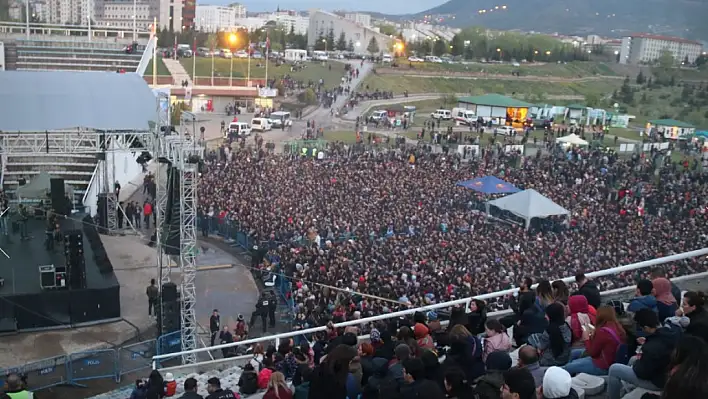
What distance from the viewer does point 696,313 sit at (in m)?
5.06

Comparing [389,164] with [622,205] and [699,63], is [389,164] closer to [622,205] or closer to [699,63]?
[622,205]

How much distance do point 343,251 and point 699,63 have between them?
91.8 metres

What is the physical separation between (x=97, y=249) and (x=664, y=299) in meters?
13.3

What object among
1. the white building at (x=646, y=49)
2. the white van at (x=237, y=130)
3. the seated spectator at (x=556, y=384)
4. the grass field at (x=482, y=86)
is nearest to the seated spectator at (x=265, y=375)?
the seated spectator at (x=556, y=384)

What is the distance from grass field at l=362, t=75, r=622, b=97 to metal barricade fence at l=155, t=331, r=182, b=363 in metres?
48.0

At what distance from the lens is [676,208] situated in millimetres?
22750

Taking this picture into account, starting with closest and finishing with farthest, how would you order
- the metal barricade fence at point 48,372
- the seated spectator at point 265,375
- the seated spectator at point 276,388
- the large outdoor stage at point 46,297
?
the seated spectator at point 276,388, the seated spectator at point 265,375, the metal barricade fence at point 48,372, the large outdoor stage at point 46,297

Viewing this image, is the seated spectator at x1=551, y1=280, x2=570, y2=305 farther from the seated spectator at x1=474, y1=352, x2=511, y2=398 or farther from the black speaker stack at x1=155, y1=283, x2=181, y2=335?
the black speaker stack at x1=155, y1=283, x2=181, y2=335

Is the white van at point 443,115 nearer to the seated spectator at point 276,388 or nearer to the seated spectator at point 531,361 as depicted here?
the seated spectator at point 276,388

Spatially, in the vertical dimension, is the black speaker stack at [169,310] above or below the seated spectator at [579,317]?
below

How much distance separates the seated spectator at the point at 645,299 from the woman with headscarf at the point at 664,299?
41 millimetres

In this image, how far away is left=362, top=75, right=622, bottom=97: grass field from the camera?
62.6m

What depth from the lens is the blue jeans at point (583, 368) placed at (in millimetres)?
5492

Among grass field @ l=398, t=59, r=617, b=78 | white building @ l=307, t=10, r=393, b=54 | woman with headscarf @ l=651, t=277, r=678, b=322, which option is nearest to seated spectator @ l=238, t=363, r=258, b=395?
A: woman with headscarf @ l=651, t=277, r=678, b=322
